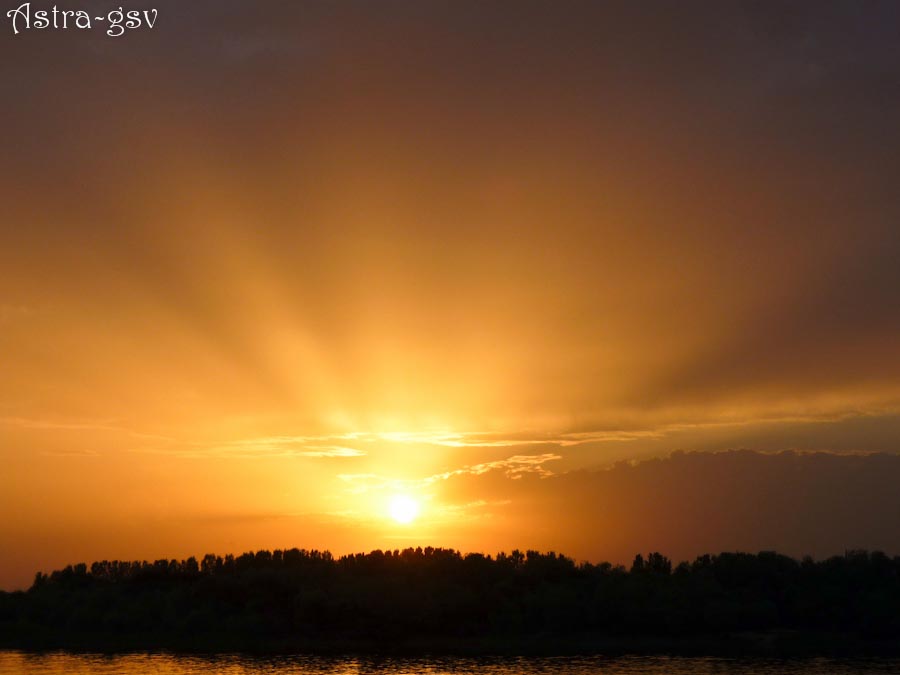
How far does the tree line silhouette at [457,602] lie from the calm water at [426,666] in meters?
15.8

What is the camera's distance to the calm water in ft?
422

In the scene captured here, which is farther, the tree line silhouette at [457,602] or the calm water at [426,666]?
the tree line silhouette at [457,602]

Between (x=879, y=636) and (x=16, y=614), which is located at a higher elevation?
(x=16, y=614)

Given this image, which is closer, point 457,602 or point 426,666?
point 426,666

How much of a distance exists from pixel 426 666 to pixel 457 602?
102 feet

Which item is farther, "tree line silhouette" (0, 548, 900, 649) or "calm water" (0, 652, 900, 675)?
"tree line silhouette" (0, 548, 900, 649)

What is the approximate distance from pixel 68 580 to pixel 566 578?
107 m

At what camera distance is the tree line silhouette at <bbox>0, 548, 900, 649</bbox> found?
16175cm

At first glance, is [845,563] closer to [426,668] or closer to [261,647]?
[426,668]

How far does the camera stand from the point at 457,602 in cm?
16775

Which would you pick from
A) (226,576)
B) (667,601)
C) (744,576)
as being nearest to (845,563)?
(744,576)

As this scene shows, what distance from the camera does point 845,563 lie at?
6978 inches

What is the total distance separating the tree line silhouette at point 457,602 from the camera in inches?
6368

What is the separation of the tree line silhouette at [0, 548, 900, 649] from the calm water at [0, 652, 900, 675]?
15846 mm
